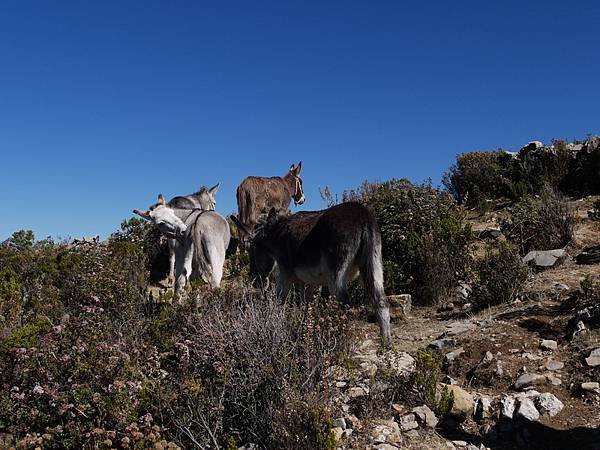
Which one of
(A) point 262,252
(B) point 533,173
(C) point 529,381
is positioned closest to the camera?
(C) point 529,381

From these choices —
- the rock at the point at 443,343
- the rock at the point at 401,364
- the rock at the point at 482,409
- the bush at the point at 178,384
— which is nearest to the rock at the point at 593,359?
the rock at the point at 482,409

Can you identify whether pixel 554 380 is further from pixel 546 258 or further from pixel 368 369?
pixel 546 258

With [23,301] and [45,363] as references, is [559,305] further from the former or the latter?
[23,301]

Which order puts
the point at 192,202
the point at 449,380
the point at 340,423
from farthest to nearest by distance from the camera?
the point at 192,202 < the point at 449,380 < the point at 340,423

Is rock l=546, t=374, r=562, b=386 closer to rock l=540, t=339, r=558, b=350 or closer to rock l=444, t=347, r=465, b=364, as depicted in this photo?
rock l=540, t=339, r=558, b=350

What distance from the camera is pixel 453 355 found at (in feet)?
20.7

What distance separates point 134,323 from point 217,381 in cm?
242

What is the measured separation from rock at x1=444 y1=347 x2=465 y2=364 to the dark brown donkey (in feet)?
24.0

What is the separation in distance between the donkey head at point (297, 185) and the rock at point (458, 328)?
8927 millimetres

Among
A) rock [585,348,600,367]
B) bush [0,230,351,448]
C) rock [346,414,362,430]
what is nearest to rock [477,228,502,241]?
rock [585,348,600,367]

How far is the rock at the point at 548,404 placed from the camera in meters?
5.06

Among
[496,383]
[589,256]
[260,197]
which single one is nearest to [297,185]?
[260,197]

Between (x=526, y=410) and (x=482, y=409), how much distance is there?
1.26 feet

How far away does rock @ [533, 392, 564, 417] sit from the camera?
506 cm
